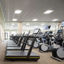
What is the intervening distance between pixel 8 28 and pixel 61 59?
21.5m

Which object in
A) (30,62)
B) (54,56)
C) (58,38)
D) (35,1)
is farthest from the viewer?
(35,1)

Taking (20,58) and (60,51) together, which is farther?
(60,51)

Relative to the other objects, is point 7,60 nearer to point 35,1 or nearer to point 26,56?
point 26,56

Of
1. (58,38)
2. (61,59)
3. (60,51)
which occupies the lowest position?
(61,59)

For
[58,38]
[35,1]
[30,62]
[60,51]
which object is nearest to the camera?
[30,62]

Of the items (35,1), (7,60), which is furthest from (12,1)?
(7,60)

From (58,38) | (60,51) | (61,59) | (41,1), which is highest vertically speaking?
(41,1)

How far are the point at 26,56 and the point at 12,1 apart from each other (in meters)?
4.28

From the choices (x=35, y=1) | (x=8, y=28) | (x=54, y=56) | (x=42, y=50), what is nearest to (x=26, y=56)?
(x=54, y=56)

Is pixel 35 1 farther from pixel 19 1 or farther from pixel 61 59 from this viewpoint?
pixel 61 59

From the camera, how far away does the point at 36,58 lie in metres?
3.91

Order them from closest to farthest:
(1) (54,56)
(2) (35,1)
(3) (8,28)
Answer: (1) (54,56) → (2) (35,1) → (3) (8,28)

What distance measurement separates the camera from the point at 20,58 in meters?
3.84

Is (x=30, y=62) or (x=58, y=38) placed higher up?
(x=58, y=38)
